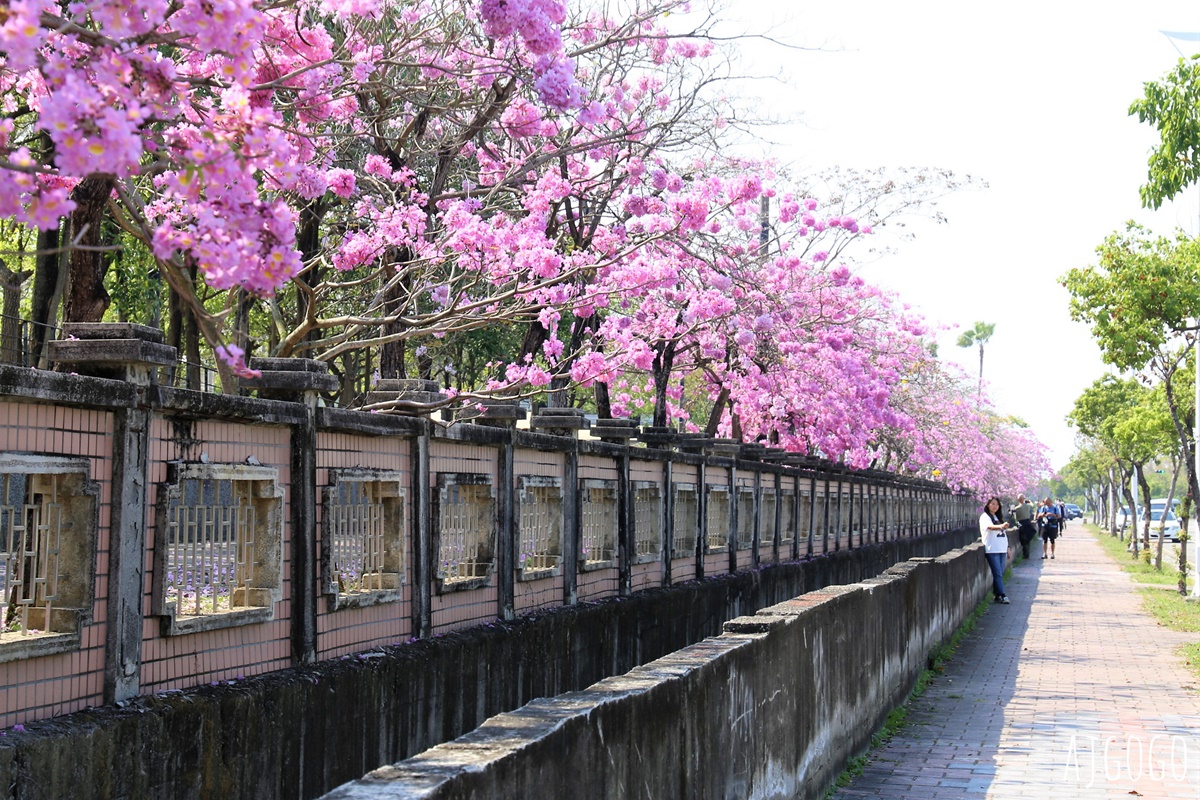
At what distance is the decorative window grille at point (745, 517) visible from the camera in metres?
19.5

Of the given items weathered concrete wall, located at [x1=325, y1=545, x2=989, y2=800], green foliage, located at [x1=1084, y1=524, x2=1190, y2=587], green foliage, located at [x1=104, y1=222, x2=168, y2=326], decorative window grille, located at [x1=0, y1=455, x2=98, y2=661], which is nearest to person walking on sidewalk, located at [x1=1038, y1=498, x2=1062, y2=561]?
green foliage, located at [x1=1084, y1=524, x2=1190, y2=587]

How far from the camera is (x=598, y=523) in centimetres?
1337

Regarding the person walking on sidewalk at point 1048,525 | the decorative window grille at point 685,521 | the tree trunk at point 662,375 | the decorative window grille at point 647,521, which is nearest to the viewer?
the decorative window grille at point 647,521

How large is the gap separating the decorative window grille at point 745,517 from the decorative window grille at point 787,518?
2110 mm

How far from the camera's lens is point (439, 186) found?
13.4 metres

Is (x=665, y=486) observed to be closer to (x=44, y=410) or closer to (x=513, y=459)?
(x=513, y=459)

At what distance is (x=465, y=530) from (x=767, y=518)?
1212 cm

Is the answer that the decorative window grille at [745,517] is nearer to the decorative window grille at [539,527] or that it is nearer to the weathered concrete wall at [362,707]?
the weathered concrete wall at [362,707]

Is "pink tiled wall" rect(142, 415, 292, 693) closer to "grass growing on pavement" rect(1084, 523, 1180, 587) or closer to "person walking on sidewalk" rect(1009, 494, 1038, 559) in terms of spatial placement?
"grass growing on pavement" rect(1084, 523, 1180, 587)

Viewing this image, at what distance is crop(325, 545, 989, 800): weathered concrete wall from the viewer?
425 cm

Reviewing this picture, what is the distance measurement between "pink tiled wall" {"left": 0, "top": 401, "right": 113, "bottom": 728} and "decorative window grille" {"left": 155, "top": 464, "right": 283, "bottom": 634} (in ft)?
1.31

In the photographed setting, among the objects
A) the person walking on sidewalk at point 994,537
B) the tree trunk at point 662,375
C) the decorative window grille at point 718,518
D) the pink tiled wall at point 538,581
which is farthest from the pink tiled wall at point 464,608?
the person walking on sidewalk at point 994,537

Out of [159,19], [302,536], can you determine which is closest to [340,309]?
[302,536]

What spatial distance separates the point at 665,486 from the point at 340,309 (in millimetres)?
6978
